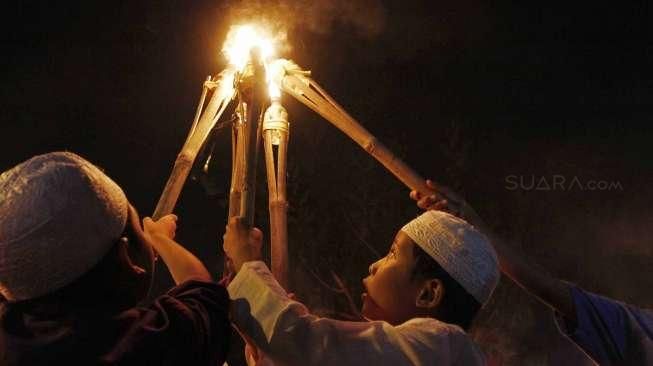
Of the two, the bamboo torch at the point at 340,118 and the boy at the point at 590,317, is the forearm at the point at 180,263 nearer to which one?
the bamboo torch at the point at 340,118

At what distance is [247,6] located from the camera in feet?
13.0

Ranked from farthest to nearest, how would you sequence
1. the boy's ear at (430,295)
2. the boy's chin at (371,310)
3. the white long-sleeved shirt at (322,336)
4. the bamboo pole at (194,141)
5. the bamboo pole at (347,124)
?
the bamboo pole at (347,124), the bamboo pole at (194,141), the boy's chin at (371,310), the boy's ear at (430,295), the white long-sleeved shirt at (322,336)

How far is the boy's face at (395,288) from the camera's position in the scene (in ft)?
8.56

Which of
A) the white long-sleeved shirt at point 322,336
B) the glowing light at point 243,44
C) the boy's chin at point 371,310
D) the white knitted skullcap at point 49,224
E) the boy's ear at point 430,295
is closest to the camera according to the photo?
the white knitted skullcap at point 49,224

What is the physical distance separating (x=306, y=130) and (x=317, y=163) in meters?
0.54

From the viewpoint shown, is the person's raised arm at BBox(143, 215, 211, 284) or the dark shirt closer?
the dark shirt

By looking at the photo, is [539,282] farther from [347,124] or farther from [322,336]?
[322,336]

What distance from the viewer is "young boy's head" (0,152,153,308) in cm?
173

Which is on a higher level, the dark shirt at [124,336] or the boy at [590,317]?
the boy at [590,317]

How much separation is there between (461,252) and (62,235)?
1.58 m

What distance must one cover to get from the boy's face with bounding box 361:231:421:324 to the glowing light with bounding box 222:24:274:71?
4.13 ft

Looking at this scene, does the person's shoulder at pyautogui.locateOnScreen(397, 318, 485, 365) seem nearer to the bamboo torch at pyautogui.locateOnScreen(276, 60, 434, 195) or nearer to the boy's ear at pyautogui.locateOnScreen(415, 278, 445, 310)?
the boy's ear at pyautogui.locateOnScreen(415, 278, 445, 310)

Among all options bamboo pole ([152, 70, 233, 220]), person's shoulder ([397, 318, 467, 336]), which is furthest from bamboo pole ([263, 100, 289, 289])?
person's shoulder ([397, 318, 467, 336])

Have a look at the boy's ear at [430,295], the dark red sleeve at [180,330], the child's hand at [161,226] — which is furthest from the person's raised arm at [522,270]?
the dark red sleeve at [180,330]
